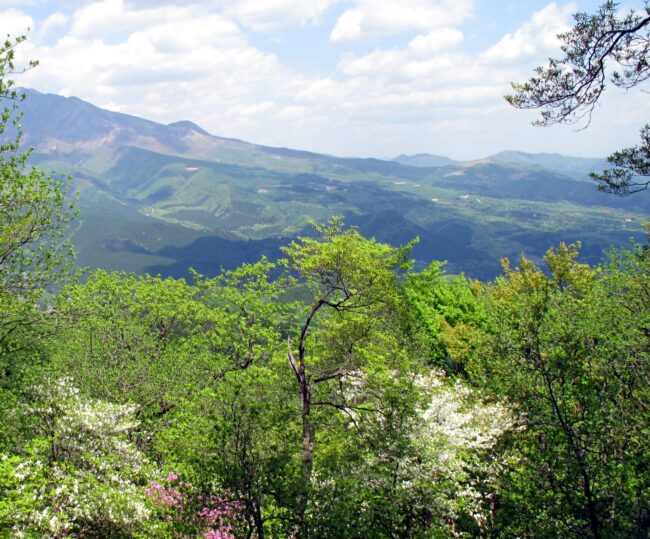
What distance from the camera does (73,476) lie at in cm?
1762

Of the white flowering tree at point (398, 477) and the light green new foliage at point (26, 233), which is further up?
the light green new foliage at point (26, 233)

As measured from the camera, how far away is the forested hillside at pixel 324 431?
52.0 feet

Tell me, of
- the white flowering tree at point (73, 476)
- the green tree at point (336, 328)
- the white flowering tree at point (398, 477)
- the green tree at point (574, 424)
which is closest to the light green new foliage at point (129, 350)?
the white flowering tree at point (73, 476)

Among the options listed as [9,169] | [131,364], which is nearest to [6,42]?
[9,169]

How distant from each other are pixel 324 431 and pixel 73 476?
10.5 m

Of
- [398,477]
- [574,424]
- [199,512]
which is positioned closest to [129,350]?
[199,512]

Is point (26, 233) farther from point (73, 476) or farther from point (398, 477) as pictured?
point (398, 477)

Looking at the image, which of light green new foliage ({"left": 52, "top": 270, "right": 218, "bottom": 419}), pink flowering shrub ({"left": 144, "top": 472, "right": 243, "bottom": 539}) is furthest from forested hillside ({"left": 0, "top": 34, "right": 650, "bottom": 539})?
light green new foliage ({"left": 52, "top": 270, "right": 218, "bottom": 419})

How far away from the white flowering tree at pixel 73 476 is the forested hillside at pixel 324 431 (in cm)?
9

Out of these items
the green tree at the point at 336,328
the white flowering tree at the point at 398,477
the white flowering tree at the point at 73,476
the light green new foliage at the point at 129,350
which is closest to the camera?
the white flowering tree at the point at 73,476

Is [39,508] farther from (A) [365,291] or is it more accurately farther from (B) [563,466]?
(A) [365,291]

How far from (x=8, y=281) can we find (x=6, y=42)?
9.68m

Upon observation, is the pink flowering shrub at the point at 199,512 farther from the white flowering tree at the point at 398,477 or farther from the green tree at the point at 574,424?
the green tree at the point at 574,424

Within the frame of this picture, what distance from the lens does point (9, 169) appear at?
21062 millimetres
